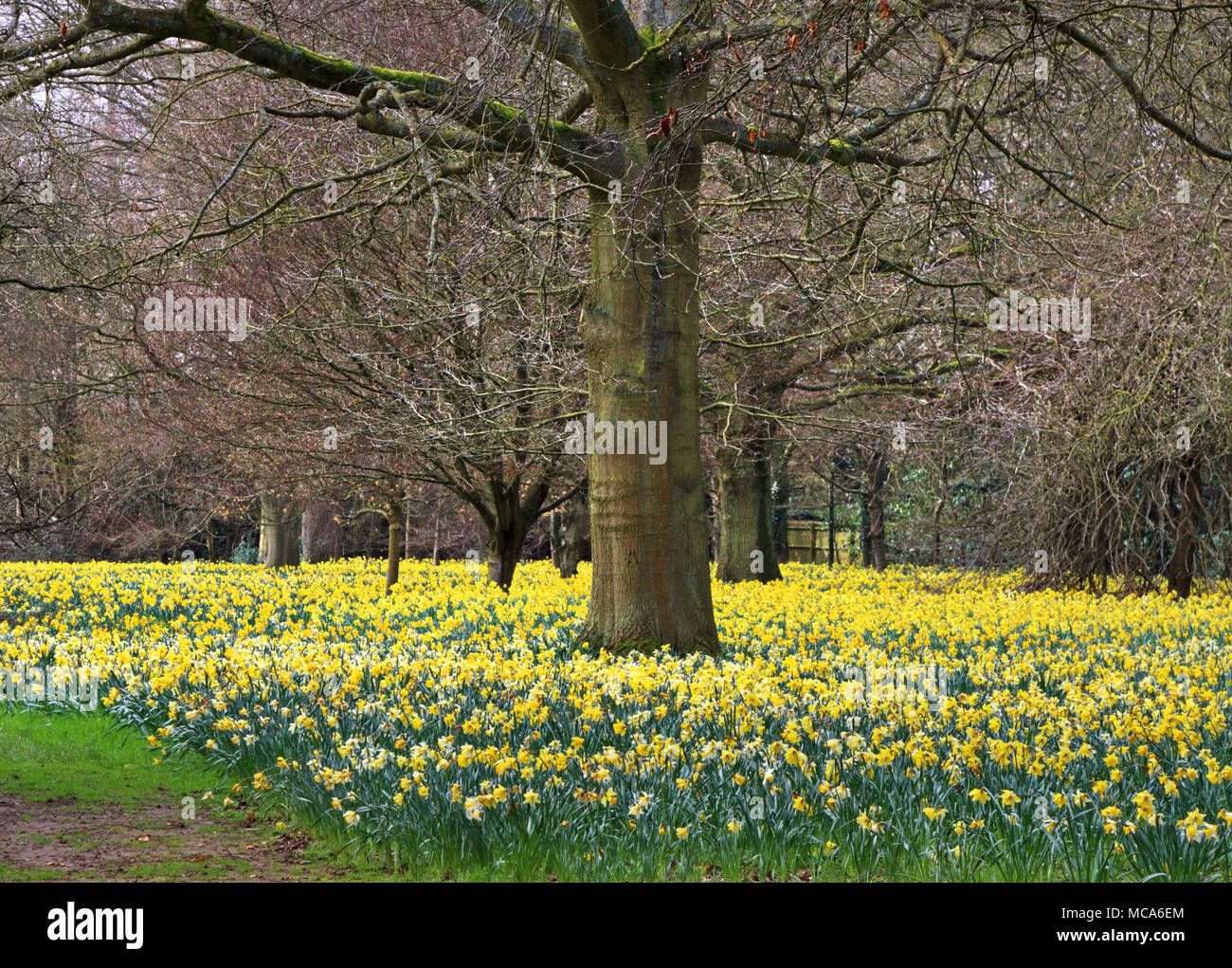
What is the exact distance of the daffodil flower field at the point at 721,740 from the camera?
4004mm

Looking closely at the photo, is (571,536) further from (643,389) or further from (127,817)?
(127,817)

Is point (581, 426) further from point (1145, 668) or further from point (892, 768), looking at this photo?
point (892, 768)

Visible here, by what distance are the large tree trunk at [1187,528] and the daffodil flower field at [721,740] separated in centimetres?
410

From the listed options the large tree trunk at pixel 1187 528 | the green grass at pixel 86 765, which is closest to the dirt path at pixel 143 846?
the green grass at pixel 86 765

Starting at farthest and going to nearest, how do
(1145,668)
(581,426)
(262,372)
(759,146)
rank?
1. (262,372)
2. (581,426)
3. (759,146)
4. (1145,668)

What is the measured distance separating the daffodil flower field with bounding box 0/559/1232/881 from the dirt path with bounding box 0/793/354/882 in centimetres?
21

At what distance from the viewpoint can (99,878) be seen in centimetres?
416

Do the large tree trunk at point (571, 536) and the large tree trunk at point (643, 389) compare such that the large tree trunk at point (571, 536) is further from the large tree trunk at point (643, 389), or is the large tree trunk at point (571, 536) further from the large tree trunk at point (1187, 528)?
the large tree trunk at point (643, 389)

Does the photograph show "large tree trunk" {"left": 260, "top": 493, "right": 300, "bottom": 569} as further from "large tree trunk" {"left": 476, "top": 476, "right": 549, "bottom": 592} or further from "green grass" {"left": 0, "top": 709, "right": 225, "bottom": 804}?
"green grass" {"left": 0, "top": 709, "right": 225, "bottom": 804}

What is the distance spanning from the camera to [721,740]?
5.19 m

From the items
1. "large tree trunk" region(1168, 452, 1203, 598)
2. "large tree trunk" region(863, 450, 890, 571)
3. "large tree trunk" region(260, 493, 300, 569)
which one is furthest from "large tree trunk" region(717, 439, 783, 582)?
"large tree trunk" region(260, 493, 300, 569)

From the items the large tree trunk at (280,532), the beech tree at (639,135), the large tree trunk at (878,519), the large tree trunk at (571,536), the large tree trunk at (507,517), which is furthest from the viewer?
the large tree trunk at (878,519)

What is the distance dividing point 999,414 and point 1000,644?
4838 millimetres
